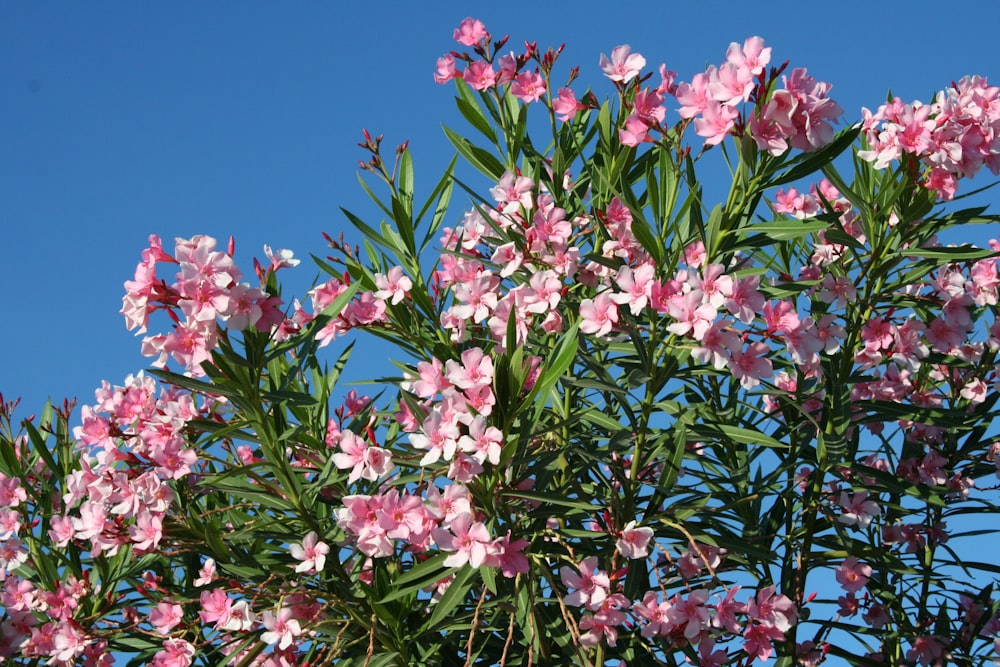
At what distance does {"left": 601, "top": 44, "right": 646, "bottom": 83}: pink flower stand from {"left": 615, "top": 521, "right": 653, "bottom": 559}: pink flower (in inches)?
41.8

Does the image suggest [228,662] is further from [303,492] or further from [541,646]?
[541,646]

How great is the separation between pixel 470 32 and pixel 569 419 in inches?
44.1

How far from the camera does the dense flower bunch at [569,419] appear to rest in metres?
2.10

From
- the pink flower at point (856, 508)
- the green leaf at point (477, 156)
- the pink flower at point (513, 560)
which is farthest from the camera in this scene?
the green leaf at point (477, 156)

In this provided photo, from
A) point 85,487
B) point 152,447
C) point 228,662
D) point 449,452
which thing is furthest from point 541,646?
point 85,487

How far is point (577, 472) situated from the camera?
2514mm

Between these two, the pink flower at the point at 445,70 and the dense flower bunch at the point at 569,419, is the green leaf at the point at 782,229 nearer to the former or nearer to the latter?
the dense flower bunch at the point at 569,419

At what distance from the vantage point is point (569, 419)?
231cm

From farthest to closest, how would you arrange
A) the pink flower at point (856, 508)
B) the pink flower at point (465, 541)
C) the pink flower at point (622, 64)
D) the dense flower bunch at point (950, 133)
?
the pink flower at point (856, 508), the pink flower at point (622, 64), the dense flower bunch at point (950, 133), the pink flower at point (465, 541)

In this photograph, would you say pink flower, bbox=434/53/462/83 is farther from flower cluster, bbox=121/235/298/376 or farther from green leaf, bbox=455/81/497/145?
flower cluster, bbox=121/235/298/376

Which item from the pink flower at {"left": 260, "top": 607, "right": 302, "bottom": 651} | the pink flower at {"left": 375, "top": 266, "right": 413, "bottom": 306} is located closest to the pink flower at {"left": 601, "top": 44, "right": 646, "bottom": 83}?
the pink flower at {"left": 375, "top": 266, "right": 413, "bottom": 306}

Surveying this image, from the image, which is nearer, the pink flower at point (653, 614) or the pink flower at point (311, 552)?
the pink flower at point (653, 614)

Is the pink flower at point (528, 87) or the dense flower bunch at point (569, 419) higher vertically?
the pink flower at point (528, 87)

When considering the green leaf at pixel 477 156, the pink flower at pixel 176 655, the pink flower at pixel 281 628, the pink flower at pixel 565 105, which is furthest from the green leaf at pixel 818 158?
the pink flower at pixel 176 655
